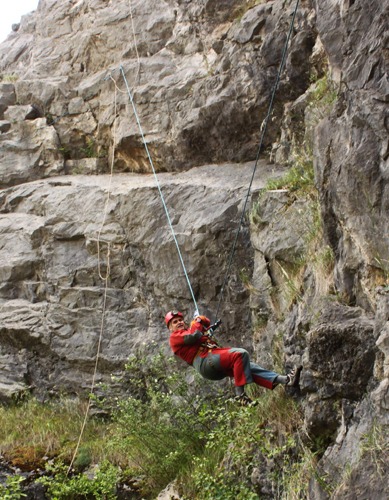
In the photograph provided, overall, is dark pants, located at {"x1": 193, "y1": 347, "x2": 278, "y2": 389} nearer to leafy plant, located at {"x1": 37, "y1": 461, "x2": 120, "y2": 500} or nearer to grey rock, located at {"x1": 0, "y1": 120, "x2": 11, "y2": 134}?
leafy plant, located at {"x1": 37, "y1": 461, "x2": 120, "y2": 500}

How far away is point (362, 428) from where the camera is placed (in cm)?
528

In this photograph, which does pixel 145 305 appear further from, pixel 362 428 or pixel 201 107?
pixel 362 428

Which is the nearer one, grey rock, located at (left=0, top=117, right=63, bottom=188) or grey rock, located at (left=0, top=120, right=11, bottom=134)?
grey rock, located at (left=0, top=117, right=63, bottom=188)

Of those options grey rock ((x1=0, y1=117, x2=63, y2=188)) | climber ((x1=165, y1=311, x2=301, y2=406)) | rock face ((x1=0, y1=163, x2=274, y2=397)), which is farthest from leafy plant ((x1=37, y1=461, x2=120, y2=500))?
grey rock ((x1=0, y1=117, x2=63, y2=188))

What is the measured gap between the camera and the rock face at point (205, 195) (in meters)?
5.71

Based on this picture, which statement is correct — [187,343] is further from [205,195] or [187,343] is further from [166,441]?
[205,195]

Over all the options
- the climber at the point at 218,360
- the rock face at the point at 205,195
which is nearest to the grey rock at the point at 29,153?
the rock face at the point at 205,195

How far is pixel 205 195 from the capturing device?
386 inches

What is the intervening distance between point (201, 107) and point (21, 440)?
5.94 m

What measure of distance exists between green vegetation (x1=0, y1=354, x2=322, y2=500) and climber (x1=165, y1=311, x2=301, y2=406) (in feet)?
1.08

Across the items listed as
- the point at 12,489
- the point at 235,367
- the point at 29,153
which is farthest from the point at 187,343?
the point at 29,153

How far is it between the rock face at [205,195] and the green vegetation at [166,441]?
1.66 ft

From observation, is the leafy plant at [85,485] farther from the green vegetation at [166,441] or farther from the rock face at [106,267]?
the rock face at [106,267]

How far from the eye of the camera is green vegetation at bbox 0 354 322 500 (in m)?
6.67
